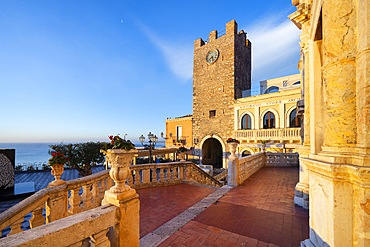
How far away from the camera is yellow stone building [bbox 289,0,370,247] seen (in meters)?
1.61

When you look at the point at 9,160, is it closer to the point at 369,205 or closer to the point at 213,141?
the point at 369,205

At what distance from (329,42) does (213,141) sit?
69.0 ft

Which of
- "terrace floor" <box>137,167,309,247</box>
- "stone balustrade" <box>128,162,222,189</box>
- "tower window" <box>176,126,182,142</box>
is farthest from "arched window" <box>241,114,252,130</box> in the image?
"terrace floor" <box>137,167,309,247</box>

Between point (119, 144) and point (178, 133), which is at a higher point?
point (119, 144)

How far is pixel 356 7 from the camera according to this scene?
5.92 feet

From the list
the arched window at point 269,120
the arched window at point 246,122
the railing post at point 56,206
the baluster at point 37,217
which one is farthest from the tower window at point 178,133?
the baluster at point 37,217

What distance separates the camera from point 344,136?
188 centimetres

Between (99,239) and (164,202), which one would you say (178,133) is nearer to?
(164,202)

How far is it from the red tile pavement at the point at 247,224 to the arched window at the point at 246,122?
42.1 ft

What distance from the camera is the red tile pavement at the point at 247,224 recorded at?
120 inches

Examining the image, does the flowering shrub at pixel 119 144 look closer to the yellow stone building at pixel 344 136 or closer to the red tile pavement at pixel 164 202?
the red tile pavement at pixel 164 202

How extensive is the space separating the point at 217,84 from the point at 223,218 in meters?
18.2

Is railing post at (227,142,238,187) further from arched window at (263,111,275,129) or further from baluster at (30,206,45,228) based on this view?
arched window at (263,111,275,129)

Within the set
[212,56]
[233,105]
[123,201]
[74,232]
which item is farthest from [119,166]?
[212,56]
